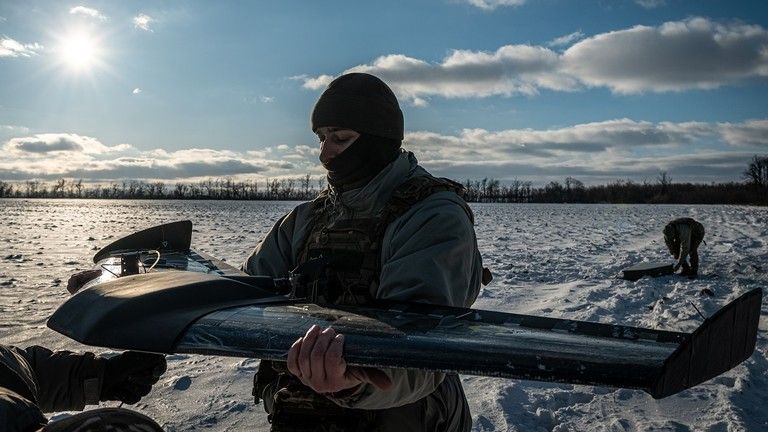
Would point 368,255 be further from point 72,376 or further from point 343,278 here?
point 72,376

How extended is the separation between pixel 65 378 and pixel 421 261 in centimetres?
164

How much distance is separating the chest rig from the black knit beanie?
34 cm

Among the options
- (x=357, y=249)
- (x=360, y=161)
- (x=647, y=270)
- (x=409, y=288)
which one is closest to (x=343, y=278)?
(x=357, y=249)

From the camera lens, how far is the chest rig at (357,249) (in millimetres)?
2324

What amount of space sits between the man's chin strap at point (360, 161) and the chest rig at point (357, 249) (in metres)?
0.16

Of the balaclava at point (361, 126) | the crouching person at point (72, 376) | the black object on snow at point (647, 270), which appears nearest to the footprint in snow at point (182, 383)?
the crouching person at point (72, 376)

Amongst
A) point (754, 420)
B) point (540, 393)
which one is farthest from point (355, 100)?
point (754, 420)

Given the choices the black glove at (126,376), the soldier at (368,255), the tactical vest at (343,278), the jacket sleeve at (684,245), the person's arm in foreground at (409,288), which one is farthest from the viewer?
the jacket sleeve at (684,245)

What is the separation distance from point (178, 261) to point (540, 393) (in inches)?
111

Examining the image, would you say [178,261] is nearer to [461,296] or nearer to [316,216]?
[316,216]

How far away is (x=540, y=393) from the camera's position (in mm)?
3996

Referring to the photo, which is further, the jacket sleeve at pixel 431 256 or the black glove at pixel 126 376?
the black glove at pixel 126 376

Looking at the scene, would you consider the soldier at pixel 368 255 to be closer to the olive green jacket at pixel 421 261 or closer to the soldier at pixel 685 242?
the olive green jacket at pixel 421 261

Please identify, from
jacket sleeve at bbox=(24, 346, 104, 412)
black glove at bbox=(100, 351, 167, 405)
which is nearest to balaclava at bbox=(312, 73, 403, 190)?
black glove at bbox=(100, 351, 167, 405)
